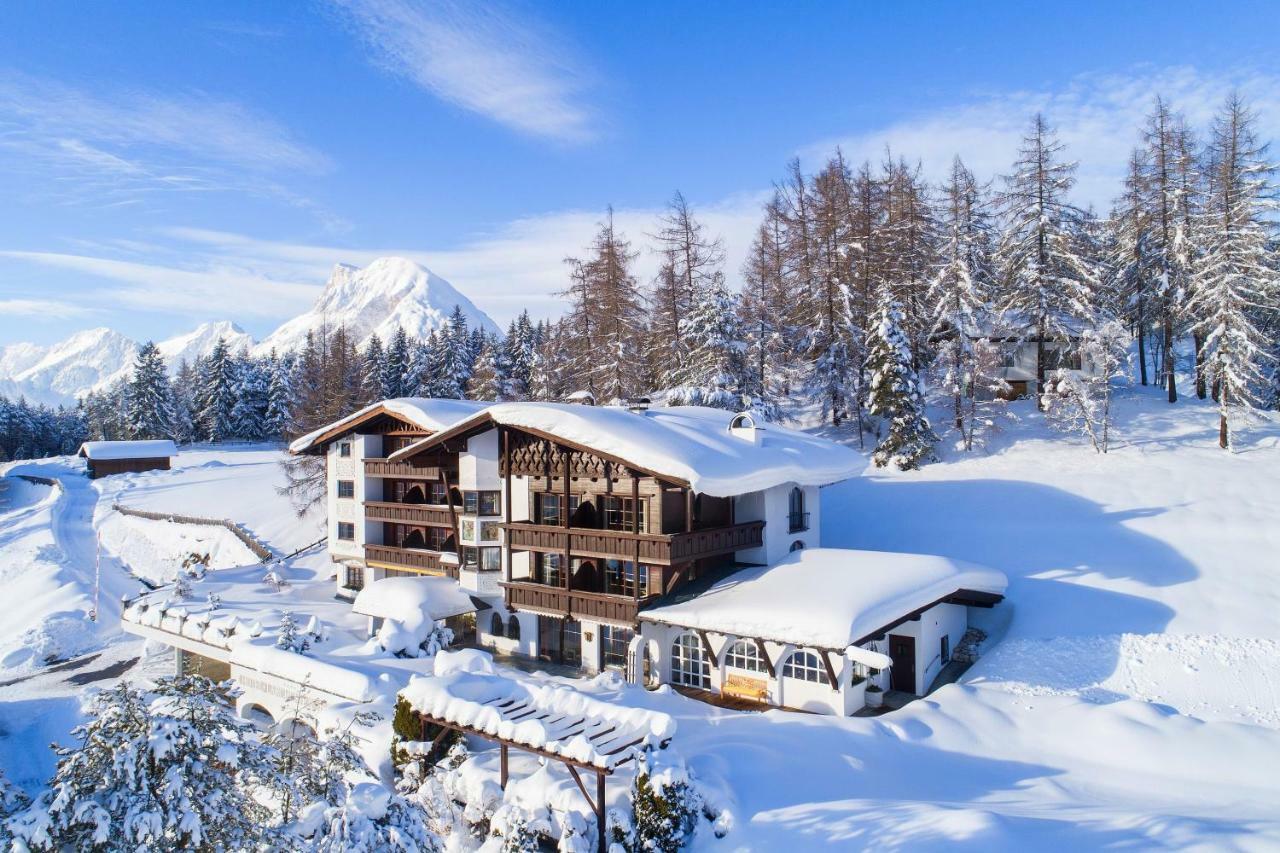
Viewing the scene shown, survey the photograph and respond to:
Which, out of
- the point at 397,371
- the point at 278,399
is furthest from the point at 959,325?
the point at 278,399

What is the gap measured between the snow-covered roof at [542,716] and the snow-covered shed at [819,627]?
5173 mm

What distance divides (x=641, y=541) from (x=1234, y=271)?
31.7m

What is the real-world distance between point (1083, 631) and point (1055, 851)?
13.0 metres

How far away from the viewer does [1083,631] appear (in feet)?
72.0

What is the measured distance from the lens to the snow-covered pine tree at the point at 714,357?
36.4 m

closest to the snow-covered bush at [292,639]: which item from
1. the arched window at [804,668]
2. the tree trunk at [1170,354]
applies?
the arched window at [804,668]

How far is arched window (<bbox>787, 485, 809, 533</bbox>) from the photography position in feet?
84.4

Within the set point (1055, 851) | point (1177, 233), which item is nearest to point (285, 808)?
point (1055, 851)

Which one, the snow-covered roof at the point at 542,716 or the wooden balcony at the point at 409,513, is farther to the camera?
the wooden balcony at the point at 409,513

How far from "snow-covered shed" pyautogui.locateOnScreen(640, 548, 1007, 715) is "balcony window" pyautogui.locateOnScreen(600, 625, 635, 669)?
142cm

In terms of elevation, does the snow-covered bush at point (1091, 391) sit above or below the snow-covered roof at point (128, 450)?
above

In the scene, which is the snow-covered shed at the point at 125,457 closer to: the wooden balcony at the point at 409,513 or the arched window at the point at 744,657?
the wooden balcony at the point at 409,513

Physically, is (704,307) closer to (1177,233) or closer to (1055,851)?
(1177,233)

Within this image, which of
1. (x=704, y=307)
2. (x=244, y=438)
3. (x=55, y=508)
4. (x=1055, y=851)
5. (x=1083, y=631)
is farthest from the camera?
(x=244, y=438)
